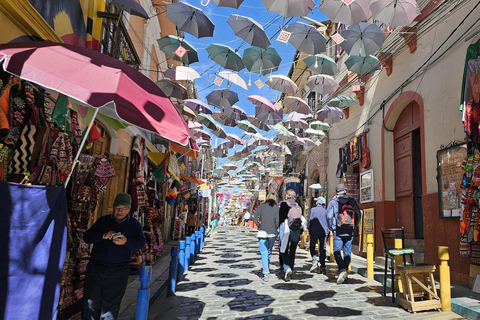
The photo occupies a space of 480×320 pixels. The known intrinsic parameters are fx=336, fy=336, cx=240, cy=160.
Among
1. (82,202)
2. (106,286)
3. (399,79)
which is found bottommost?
(106,286)

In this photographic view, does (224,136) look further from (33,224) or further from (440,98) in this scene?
(33,224)

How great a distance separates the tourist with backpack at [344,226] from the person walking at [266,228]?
4.30 feet

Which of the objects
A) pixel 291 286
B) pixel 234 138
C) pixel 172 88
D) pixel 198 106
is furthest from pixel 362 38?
pixel 234 138

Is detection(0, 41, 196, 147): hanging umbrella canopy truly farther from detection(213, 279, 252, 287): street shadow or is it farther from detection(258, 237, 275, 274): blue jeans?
detection(258, 237, 275, 274): blue jeans

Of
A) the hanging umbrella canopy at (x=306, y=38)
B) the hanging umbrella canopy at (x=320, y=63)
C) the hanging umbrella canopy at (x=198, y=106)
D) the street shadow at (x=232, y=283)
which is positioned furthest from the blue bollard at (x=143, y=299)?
the hanging umbrella canopy at (x=198, y=106)

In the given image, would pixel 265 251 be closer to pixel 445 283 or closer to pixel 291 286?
pixel 291 286

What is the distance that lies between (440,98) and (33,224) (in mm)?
8844

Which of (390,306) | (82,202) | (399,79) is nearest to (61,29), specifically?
(82,202)

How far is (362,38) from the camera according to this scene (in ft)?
28.8

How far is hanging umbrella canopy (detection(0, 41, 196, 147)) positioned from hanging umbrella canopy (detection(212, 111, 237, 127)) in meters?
10.7

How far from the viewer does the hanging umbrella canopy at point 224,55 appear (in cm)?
973

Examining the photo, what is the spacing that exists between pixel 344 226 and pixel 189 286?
3593mm

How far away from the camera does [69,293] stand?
4.71m

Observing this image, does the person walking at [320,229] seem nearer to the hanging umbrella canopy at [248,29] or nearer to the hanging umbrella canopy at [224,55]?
the hanging umbrella canopy at [248,29]
